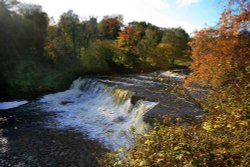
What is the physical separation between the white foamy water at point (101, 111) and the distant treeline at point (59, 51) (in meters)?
3.43

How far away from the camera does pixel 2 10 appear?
71.2ft

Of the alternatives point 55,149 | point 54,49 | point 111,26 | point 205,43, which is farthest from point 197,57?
point 111,26

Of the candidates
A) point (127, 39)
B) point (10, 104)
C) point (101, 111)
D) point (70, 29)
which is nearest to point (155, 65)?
point (127, 39)

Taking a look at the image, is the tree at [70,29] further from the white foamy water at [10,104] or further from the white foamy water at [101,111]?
the white foamy water at [10,104]

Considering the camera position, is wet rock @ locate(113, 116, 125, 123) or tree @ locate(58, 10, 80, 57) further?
tree @ locate(58, 10, 80, 57)

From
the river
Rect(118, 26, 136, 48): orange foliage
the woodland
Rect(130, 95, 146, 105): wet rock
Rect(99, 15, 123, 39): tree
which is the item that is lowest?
the river

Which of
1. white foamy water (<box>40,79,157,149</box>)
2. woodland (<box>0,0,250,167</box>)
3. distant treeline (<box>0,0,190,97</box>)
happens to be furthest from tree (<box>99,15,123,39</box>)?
white foamy water (<box>40,79,157,149</box>)

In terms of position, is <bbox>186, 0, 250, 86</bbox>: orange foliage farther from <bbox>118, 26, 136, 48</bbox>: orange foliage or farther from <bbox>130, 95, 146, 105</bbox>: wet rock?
<bbox>118, 26, 136, 48</bbox>: orange foliage

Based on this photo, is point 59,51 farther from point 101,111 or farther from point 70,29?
point 101,111

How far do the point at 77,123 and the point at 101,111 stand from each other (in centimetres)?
218

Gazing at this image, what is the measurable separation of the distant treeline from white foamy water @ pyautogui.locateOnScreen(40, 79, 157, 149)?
3431mm

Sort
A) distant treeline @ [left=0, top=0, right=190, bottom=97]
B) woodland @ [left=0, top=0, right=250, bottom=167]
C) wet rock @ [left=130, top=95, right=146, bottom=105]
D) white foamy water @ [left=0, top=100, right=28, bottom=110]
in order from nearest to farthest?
woodland @ [left=0, top=0, right=250, bottom=167] → wet rock @ [left=130, top=95, right=146, bottom=105] → white foamy water @ [left=0, top=100, right=28, bottom=110] → distant treeline @ [left=0, top=0, right=190, bottom=97]

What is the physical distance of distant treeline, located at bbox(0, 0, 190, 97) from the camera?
2045 cm

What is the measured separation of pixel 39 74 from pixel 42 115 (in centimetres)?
1021
